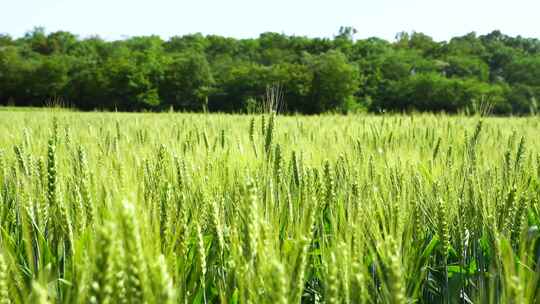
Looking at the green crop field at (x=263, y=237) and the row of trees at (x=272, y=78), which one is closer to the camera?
the green crop field at (x=263, y=237)

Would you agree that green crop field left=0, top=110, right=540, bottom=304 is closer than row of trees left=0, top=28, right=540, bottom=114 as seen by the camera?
Yes

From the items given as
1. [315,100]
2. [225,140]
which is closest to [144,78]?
[315,100]

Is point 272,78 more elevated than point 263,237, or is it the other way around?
point 272,78

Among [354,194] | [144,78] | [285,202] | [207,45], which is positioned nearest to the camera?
[354,194]

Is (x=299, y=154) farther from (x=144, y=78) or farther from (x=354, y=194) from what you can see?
(x=144, y=78)

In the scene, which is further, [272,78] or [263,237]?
[272,78]

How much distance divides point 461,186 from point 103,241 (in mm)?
1323

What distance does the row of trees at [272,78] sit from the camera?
48812mm

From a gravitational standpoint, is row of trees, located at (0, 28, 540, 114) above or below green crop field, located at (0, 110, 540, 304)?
above

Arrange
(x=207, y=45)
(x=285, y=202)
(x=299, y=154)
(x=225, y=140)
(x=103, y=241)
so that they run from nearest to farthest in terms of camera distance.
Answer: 1. (x=103, y=241)
2. (x=285, y=202)
3. (x=299, y=154)
4. (x=225, y=140)
5. (x=207, y=45)

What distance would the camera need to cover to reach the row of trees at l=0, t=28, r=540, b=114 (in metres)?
48.8

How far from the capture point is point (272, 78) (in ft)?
162

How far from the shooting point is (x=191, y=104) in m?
53.4

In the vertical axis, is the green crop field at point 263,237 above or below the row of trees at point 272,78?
below
